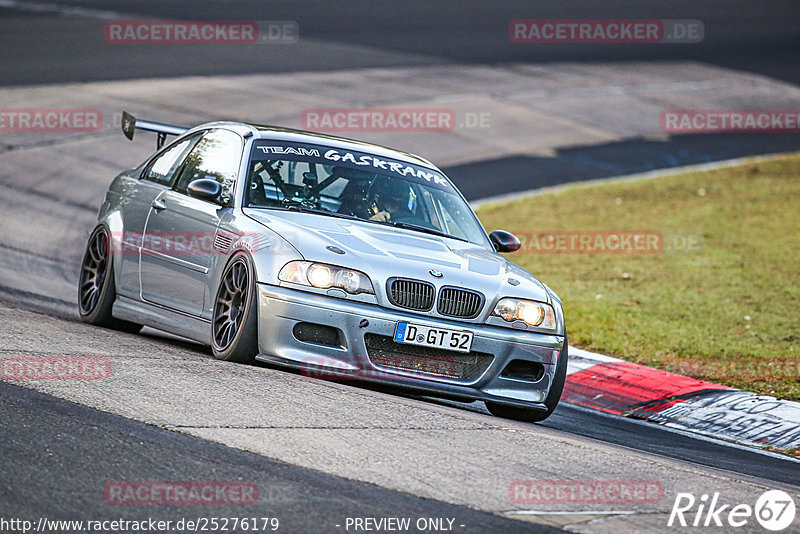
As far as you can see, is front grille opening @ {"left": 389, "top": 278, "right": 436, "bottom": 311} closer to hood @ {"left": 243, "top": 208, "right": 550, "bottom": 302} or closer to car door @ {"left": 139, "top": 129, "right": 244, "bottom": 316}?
hood @ {"left": 243, "top": 208, "right": 550, "bottom": 302}

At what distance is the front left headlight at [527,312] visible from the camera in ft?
24.5

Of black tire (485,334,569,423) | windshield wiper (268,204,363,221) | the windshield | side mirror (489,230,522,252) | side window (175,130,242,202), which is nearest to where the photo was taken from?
black tire (485,334,569,423)

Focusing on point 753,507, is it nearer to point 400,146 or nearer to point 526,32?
point 400,146

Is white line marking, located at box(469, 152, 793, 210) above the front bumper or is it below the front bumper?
below

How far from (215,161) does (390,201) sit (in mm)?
1268

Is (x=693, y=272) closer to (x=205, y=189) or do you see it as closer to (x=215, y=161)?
(x=215, y=161)

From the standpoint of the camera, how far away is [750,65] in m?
30.5

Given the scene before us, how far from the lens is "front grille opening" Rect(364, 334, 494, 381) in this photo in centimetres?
717

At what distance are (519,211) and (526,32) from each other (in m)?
17.0

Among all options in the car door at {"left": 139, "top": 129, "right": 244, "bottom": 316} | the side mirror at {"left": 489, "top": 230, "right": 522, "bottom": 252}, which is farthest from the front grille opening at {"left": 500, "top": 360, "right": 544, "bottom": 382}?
the car door at {"left": 139, "top": 129, "right": 244, "bottom": 316}

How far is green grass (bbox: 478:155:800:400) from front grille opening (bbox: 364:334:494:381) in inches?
128

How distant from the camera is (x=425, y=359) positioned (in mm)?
7250

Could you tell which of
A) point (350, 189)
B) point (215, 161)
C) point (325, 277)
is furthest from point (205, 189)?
point (325, 277)

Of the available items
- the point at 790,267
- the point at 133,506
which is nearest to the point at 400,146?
the point at 790,267
